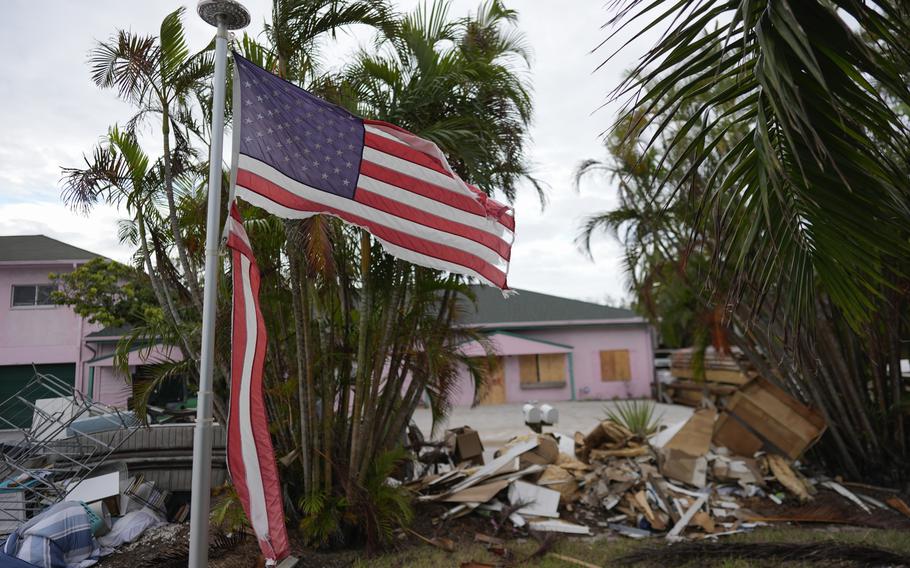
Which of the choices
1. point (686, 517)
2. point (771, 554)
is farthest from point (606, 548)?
point (771, 554)

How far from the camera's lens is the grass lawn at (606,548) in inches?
234

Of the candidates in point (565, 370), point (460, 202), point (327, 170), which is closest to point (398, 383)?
point (460, 202)

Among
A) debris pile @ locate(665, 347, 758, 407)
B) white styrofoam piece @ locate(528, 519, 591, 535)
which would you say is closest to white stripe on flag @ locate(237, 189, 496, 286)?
white styrofoam piece @ locate(528, 519, 591, 535)

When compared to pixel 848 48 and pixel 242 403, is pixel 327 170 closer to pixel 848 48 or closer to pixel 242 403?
pixel 242 403

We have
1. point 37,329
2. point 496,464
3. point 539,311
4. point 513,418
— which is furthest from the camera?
point 539,311

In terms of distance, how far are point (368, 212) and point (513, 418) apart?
633 inches

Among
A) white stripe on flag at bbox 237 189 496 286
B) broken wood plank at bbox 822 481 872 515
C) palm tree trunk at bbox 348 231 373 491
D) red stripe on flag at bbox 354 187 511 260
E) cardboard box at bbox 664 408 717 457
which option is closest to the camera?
white stripe on flag at bbox 237 189 496 286

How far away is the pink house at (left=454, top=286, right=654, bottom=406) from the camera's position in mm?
26438

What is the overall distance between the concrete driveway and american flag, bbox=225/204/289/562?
9987 millimetres

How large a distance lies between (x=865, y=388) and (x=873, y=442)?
84cm

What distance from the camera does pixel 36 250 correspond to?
754 inches

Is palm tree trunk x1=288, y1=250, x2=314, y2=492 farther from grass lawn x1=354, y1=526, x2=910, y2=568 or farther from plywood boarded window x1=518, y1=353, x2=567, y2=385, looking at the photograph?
plywood boarded window x1=518, y1=353, x2=567, y2=385

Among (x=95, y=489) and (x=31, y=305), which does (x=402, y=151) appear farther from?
(x=31, y=305)

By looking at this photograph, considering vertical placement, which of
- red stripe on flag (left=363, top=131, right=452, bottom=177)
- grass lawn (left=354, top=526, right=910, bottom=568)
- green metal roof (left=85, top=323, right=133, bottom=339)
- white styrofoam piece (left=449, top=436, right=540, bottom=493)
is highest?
red stripe on flag (left=363, top=131, right=452, bottom=177)
